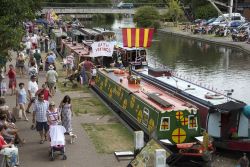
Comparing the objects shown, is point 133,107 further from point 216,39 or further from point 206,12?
point 206,12

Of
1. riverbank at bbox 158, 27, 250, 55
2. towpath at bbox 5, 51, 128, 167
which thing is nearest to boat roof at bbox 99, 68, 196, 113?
towpath at bbox 5, 51, 128, 167

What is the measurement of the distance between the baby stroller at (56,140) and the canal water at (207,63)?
14591mm

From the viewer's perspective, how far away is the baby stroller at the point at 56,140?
13953 mm

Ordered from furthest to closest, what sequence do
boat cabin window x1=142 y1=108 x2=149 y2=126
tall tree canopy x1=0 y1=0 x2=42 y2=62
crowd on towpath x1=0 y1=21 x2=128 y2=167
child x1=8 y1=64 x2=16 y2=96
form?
child x1=8 y1=64 x2=16 y2=96 < boat cabin window x1=142 y1=108 x2=149 y2=126 < tall tree canopy x1=0 y1=0 x2=42 y2=62 < crowd on towpath x1=0 y1=21 x2=128 y2=167

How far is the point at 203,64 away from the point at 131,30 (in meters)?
23.4

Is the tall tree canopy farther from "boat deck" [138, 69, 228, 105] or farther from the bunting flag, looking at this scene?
"boat deck" [138, 69, 228, 105]

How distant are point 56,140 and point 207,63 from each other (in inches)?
1254

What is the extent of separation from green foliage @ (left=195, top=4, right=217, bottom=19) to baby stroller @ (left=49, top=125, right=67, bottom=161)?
7724cm

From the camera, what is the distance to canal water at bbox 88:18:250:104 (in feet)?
107

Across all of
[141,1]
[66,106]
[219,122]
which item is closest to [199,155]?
[219,122]

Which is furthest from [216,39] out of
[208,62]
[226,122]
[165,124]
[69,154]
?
[69,154]

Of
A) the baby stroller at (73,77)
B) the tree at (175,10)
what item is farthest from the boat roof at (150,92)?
the tree at (175,10)

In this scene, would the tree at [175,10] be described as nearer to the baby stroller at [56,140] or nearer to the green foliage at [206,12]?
the green foliage at [206,12]

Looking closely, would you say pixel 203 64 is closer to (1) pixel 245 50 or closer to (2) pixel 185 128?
(1) pixel 245 50
